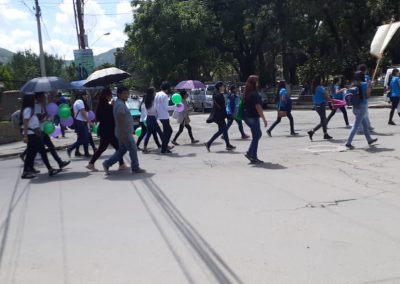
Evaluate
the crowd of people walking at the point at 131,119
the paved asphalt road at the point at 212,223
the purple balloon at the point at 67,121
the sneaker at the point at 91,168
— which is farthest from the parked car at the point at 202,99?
the paved asphalt road at the point at 212,223

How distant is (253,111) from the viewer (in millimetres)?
A: 9953

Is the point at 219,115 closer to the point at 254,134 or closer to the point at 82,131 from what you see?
the point at 254,134

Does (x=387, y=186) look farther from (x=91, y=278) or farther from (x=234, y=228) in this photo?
(x=91, y=278)

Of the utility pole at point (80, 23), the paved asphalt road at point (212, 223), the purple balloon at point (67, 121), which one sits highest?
the utility pole at point (80, 23)

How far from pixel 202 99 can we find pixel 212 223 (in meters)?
28.0

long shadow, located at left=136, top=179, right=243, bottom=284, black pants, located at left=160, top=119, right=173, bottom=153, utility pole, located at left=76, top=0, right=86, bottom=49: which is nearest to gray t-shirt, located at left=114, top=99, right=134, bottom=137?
long shadow, located at left=136, top=179, right=243, bottom=284

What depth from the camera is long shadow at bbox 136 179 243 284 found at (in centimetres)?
439

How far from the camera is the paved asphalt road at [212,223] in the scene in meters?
4.55

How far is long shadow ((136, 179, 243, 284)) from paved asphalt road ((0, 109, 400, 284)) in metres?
0.01

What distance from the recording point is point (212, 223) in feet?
19.6

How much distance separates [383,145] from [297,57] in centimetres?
4038

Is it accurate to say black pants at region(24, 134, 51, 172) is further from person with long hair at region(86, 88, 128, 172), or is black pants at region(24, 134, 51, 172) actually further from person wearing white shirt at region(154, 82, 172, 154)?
person wearing white shirt at region(154, 82, 172, 154)

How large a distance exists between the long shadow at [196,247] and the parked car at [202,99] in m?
25.8

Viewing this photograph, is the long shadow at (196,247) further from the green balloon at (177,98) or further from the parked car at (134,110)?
the parked car at (134,110)
